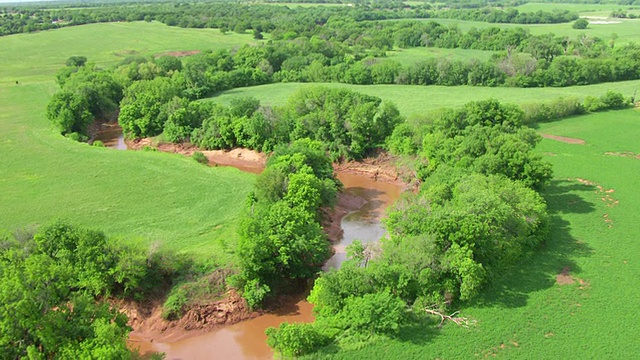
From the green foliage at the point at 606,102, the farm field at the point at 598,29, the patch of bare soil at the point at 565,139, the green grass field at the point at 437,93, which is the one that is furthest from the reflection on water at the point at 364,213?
the farm field at the point at 598,29

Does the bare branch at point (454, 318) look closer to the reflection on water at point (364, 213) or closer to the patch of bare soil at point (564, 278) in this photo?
the patch of bare soil at point (564, 278)

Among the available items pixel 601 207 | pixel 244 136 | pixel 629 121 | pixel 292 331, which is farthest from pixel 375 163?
pixel 629 121

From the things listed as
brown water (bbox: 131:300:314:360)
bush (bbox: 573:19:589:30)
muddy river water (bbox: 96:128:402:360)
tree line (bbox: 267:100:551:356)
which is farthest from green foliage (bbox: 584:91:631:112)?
bush (bbox: 573:19:589:30)

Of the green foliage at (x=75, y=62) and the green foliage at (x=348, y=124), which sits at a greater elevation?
the green foliage at (x=75, y=62)

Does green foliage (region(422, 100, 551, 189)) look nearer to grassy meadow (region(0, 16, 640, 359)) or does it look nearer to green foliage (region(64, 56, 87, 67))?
grassy meadow (region(0, 16, 640, 359))

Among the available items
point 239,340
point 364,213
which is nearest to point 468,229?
point 239,340

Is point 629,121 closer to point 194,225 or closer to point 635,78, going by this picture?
point 635,78

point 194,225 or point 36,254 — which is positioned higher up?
point 36,254
